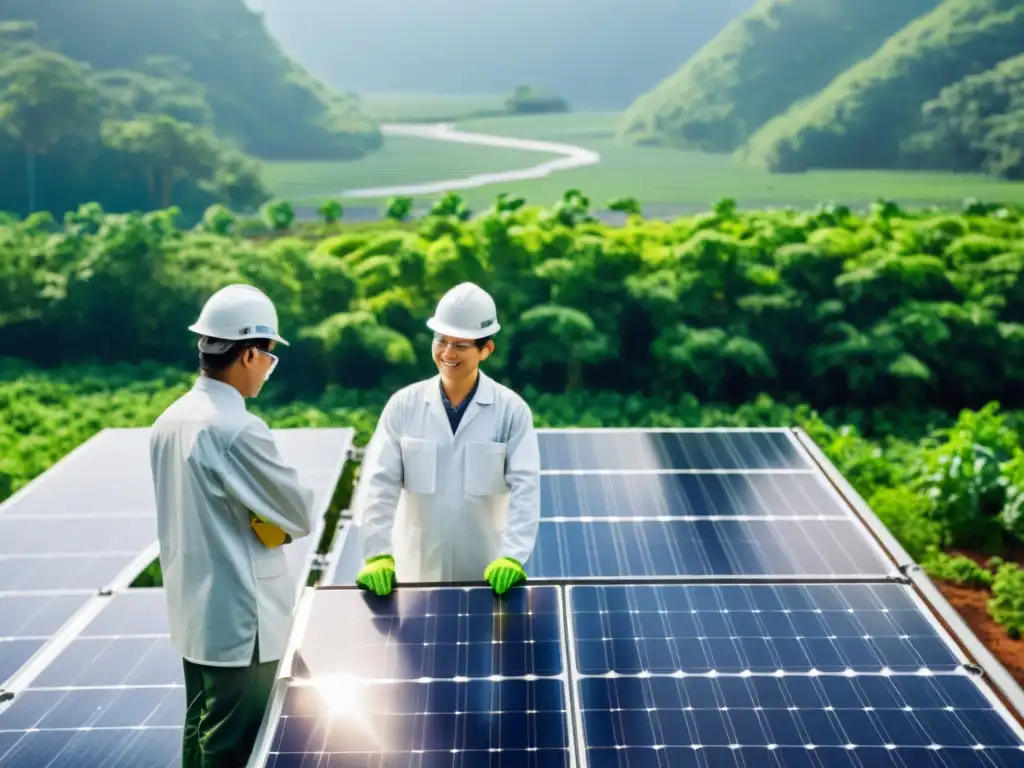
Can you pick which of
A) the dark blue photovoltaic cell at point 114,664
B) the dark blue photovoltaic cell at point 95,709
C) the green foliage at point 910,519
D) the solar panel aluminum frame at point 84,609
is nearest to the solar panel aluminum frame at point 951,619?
the green foliage at point 910,519

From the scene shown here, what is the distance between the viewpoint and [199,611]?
4.15 meters

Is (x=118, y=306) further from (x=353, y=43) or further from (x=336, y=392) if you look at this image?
(x=353, y=43)

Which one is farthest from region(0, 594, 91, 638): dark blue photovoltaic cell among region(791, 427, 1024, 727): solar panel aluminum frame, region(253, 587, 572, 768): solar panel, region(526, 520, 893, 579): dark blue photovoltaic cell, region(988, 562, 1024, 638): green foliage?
region(988, 562, 1024, 638): green foliage

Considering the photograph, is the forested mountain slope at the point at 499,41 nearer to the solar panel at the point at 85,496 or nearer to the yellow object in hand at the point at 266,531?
the solar panel at the point at 85,496

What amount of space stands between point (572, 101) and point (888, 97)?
6098 millimetres

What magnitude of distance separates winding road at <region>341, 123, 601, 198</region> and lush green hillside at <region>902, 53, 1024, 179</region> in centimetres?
613

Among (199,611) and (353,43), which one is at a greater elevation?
(353,43)

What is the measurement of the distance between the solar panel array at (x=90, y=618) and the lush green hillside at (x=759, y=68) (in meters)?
13.7

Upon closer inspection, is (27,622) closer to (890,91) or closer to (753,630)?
(753,630)

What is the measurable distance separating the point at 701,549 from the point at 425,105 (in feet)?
54.6

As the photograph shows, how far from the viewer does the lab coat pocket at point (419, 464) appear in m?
4.98

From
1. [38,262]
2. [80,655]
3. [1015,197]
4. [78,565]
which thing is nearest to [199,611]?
[80,655]

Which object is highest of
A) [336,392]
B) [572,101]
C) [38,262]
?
[572,101]

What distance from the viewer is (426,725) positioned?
3682 millimetres
